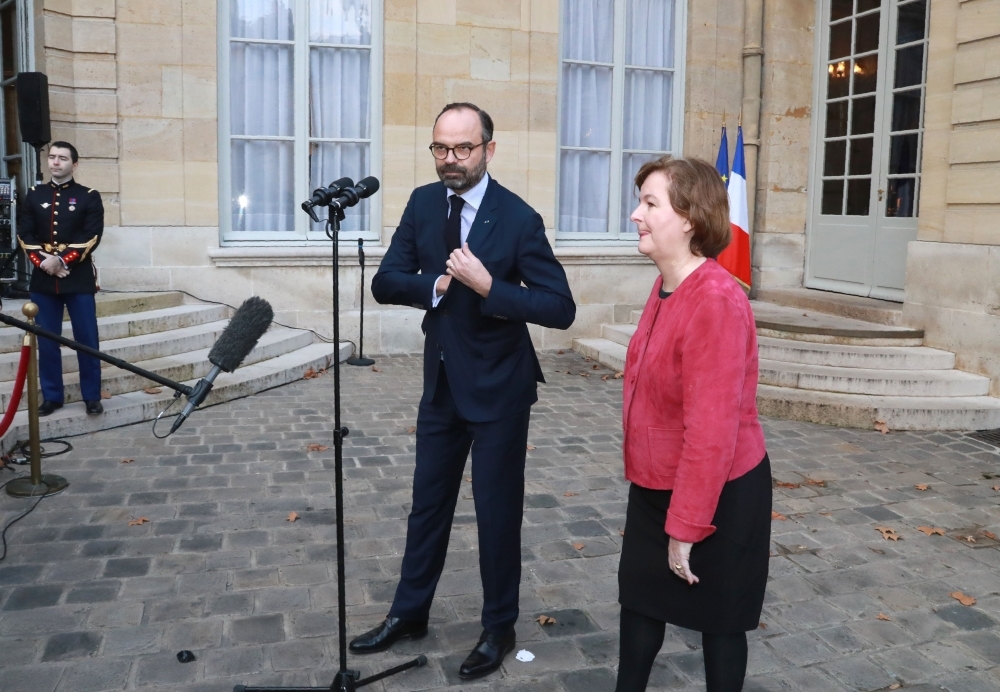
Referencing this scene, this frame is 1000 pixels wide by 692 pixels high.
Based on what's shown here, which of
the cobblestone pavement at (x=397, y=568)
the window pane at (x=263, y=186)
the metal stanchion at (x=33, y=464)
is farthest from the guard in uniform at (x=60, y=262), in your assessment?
the window pane at (x=263, y=186)

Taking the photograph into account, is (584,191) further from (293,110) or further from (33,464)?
(33,464)

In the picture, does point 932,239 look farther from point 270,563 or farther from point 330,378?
point 270,563

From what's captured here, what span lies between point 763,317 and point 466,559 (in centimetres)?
610

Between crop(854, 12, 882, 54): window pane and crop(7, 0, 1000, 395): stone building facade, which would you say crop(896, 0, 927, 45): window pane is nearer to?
crop(7, 0, 1000, 395): stone building facade

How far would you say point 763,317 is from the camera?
9820mm

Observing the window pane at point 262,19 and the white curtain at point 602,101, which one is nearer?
the window pane at point 262,19

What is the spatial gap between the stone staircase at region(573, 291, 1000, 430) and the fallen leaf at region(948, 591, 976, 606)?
3.37 m

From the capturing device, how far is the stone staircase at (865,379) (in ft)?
24.7

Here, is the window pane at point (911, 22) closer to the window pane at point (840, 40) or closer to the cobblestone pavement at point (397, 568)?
the window pane at point (840, 40)

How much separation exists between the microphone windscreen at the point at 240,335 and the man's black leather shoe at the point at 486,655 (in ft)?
4.41

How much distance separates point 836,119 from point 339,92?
19.0 feet

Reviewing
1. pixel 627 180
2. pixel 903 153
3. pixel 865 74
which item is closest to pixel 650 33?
pixel 627 180

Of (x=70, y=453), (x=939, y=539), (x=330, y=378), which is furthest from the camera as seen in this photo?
(x=330, y=378)

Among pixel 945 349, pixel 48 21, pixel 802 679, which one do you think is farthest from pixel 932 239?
pixel 48 21
